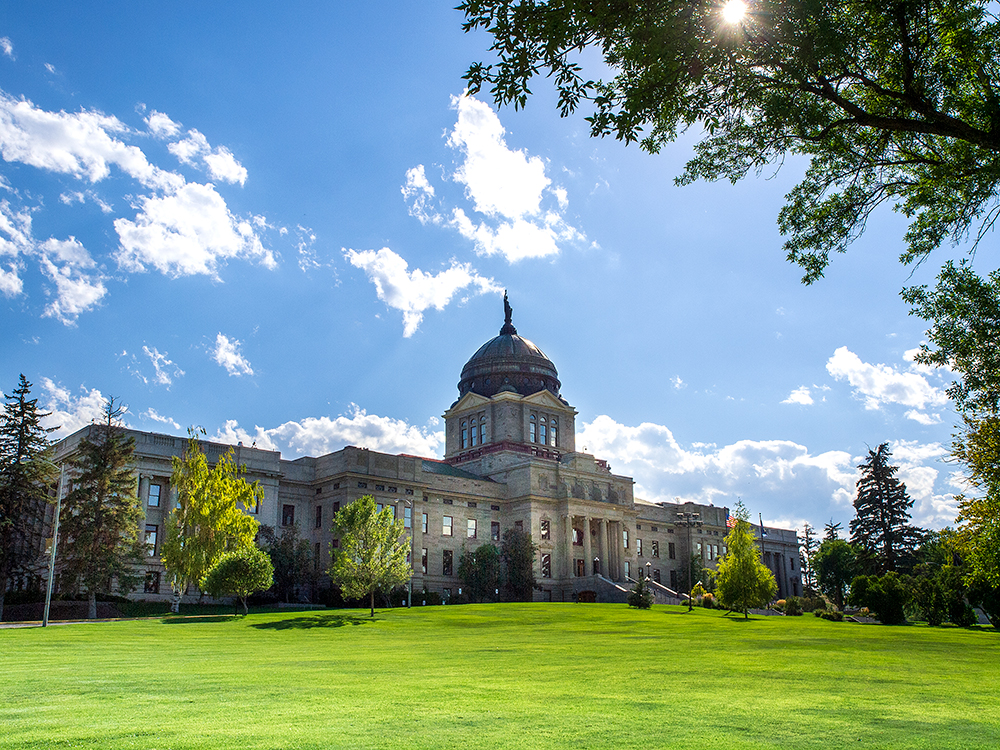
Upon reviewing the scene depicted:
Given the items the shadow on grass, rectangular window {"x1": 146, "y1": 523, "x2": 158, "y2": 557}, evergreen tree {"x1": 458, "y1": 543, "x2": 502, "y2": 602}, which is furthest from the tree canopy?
evergreen tree {"x1": 458, "y1": 543, "x2": 502, "y2": 602}

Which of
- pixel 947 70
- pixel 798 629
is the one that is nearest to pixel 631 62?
pixel 947 70

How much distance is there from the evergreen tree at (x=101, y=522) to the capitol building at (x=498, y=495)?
9.25m

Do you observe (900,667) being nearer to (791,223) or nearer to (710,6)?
(791,223)

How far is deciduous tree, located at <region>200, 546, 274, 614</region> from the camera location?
44.5 m

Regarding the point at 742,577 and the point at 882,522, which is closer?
the point at 742,577

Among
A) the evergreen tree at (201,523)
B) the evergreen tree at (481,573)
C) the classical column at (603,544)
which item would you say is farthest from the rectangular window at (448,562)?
the evergreen tree at (201,523)

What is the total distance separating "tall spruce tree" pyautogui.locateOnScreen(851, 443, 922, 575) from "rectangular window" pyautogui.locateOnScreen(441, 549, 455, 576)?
39.0 m

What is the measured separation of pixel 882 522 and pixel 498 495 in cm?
3698

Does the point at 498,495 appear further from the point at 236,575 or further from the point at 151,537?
the point at 236,575

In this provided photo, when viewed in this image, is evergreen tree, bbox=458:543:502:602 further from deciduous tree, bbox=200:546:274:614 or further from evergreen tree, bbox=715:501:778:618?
deciduous tree, bbox=200:546:274:614

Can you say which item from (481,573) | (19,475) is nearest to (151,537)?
(19,475)

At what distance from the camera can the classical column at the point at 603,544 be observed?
83.2 metres

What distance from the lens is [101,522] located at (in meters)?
48.1

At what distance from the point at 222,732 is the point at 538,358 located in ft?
289
